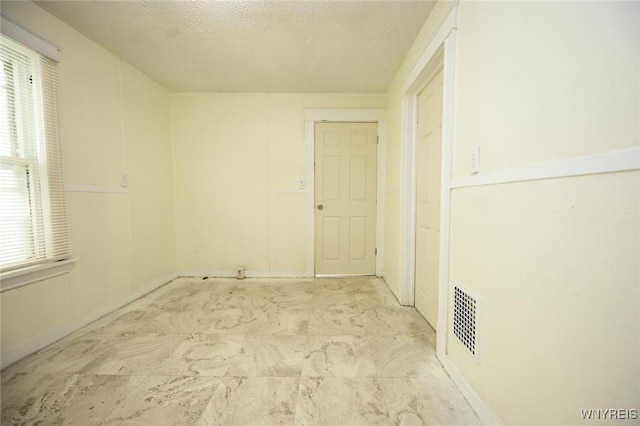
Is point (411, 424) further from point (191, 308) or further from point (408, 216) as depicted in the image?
point (191, 308)

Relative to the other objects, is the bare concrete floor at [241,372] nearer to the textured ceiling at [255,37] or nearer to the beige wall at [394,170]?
the beige wall at [394,170]

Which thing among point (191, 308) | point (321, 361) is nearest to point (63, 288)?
point (191, 308)

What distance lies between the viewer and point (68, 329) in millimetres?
1929

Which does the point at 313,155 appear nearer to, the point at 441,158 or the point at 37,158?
the point at 441,158

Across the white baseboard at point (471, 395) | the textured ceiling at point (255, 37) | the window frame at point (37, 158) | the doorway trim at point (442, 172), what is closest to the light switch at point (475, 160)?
the doorway trim at point (442, 172)

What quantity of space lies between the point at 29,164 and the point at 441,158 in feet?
9.89

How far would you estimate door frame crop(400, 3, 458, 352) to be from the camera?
149 cm

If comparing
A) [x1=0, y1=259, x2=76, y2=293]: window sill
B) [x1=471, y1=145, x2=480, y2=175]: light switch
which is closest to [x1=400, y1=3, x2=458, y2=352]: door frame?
[x1=471, y1=145, x2=480, y2=175]: light switch

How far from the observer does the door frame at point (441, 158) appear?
1.49 m

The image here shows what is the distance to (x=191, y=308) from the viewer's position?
2428 millimetres

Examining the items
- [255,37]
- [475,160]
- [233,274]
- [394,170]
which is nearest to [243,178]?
[233,274]

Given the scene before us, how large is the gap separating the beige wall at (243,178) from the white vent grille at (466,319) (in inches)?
87.2

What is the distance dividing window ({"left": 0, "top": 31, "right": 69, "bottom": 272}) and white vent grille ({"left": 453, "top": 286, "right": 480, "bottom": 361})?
114 inches

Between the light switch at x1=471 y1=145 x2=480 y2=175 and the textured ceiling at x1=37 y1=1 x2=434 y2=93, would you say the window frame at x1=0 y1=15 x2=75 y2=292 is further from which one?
the light switch at x1=471 y1=145 x2=480 y2=175
